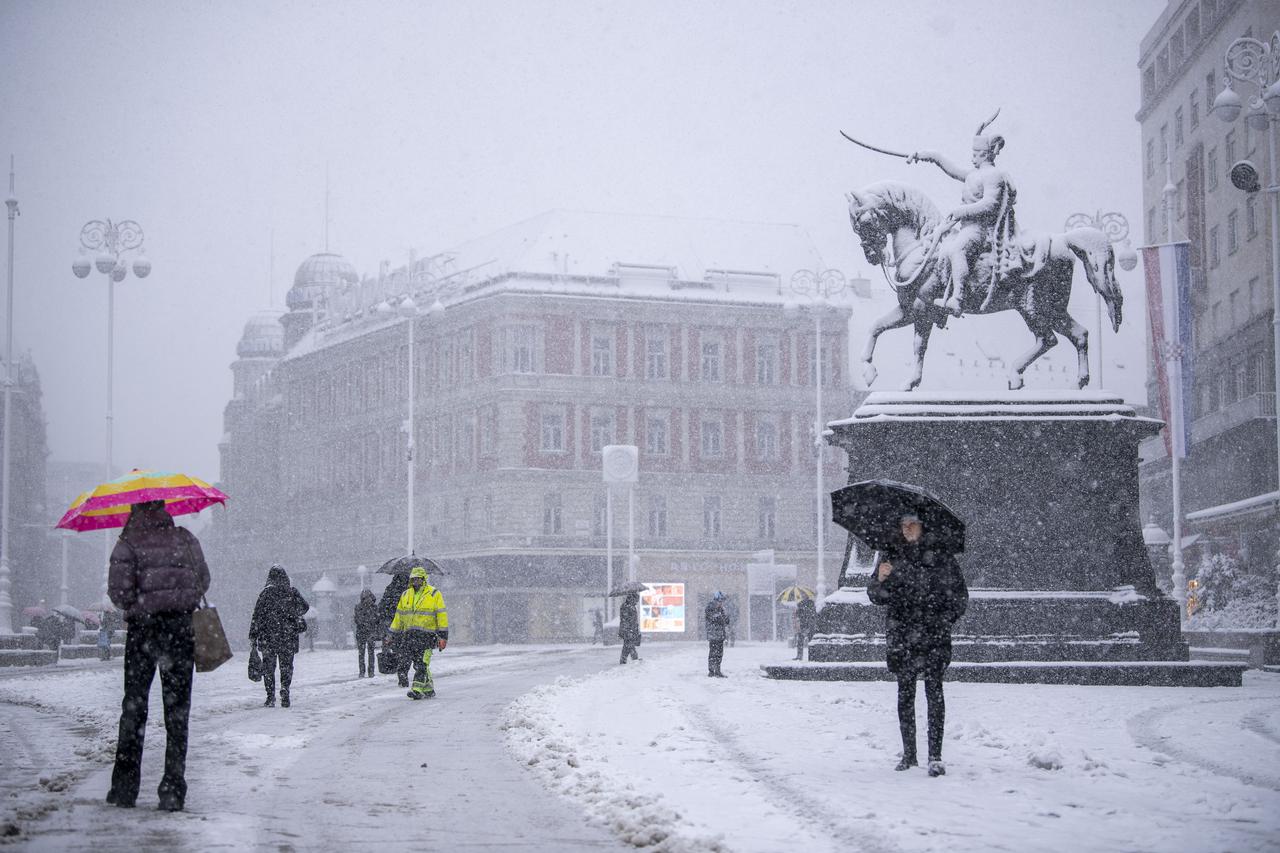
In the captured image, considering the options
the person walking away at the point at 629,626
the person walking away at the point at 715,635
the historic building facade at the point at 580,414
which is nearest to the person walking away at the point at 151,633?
the person walking away at the point at 715,635

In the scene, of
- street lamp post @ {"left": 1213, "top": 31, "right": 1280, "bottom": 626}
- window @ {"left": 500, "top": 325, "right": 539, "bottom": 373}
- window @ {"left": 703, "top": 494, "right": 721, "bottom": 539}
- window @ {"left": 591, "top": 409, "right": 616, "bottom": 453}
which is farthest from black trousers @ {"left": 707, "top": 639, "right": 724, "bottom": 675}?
window @ {"left": 703, "top": 494, "right": 721, "bottom": 539}

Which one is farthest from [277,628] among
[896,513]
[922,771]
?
[922,771]

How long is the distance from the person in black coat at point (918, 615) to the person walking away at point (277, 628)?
9.97 m

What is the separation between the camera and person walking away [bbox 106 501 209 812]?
32.6 feet

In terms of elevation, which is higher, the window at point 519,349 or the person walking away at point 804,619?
the window at point 519,349

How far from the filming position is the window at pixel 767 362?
242 feet

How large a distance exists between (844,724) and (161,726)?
603cm

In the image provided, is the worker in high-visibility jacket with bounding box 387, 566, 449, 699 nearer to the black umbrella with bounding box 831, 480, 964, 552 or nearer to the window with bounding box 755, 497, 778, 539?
the black umbrella with bounding box 831, 480, 964, 552

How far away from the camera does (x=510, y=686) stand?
24.2 meters

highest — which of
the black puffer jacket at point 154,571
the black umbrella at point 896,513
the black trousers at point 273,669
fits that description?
the black umbrella at point 896,513

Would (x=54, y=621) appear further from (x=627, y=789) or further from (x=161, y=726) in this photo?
(x=627, y=789)

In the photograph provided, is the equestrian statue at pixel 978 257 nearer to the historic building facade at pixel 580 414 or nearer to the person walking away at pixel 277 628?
the person walking away at pixel 277 628

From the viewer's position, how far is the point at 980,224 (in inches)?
910

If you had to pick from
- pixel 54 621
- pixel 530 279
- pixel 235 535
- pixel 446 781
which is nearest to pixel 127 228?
pixel 54 621
